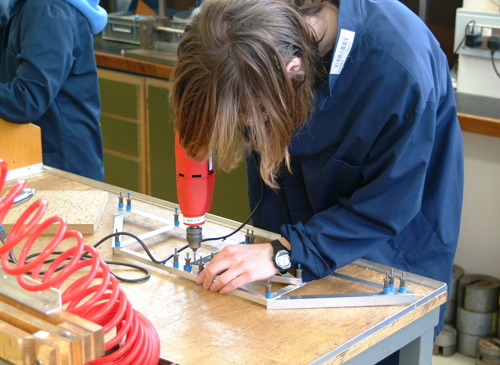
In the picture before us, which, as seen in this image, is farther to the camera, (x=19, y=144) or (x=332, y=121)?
(x=19, y=144)

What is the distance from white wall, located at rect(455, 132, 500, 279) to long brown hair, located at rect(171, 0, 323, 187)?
1.66 metres

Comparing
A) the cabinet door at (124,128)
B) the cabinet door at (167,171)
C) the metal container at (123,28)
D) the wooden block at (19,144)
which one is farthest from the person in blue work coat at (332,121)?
the metal container at (123,28)

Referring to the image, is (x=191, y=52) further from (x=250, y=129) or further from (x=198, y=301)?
(x=198, y=301)

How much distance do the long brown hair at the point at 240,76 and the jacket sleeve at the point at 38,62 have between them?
1007 mm

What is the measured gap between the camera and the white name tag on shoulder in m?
1.35

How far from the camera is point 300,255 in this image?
140 cm

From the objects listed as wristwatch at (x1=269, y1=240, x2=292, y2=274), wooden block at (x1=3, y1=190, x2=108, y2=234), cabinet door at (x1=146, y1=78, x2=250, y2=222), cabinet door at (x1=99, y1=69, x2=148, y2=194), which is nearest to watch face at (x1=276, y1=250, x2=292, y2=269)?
wristwatch at (x1=269, y1=240, x2=292, y2=274)

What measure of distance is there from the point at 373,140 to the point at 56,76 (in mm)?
1177

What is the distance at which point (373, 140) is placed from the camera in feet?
4.56

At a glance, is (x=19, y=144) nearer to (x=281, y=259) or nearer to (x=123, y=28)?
(x=281, y=259)

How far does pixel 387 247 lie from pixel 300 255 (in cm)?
28

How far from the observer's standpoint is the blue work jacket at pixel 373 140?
1.35 meters

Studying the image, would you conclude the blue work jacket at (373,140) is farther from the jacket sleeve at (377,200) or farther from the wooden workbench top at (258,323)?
the wooden workbench top at (258,323)

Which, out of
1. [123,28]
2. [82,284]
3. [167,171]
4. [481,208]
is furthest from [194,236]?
[123,28]
